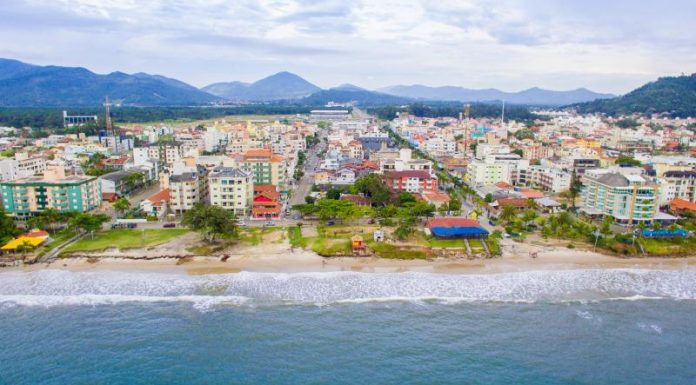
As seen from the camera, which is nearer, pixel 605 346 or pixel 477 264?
pixel 605 346

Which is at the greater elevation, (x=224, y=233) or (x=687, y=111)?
(x=687, y=111)

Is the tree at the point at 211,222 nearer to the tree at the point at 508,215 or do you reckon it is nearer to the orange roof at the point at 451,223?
the orange roof at the point at 451,223

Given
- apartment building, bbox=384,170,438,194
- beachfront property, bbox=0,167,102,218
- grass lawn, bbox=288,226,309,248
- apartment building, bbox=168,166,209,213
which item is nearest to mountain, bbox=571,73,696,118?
apartment building, bbox=384,170,438,194

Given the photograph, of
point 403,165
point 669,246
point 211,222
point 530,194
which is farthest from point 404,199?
point 669,246

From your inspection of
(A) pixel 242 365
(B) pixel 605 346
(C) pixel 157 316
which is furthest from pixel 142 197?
(B) pixel 605 346

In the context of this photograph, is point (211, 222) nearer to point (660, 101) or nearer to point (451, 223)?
point (451, 223)

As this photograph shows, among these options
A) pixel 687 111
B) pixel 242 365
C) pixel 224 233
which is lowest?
pixel 242 365

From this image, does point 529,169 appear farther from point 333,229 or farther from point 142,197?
point 142,197
